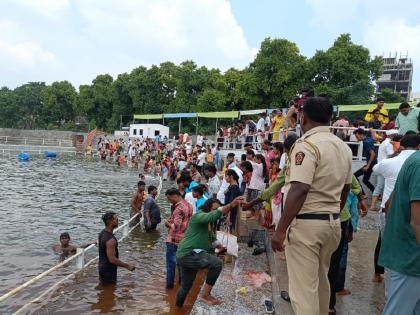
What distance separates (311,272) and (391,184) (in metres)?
2.33

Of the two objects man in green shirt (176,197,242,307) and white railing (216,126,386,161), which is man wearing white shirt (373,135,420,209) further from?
white railing (216,126,386,161)

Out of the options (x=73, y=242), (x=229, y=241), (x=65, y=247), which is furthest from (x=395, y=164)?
(x=73, y=242)

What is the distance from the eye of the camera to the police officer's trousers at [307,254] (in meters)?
3.13

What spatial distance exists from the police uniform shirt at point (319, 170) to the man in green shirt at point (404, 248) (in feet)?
1.52

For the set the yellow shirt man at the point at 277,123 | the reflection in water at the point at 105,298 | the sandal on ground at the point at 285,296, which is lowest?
the reflection in water at the point at 105,298

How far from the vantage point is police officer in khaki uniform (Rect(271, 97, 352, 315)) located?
10.1ft

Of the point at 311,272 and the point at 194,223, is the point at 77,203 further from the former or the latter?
the point at 311,272

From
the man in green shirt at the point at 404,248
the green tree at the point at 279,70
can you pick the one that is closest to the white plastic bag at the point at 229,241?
the man in green shirt at the point at 404,248

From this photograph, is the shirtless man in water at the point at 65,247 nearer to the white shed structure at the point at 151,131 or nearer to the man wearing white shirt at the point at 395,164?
the man wearing white shirt at the point at 395,164

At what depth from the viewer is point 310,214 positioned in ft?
10.3

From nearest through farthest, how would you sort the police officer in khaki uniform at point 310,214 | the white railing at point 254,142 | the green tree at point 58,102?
the police officer in khaki uniform at point 310,214
the white railing at point 254,142
the green tree at point 58,102

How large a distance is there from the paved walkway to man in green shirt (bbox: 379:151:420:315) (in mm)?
2294

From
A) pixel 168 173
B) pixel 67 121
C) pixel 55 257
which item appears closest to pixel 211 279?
pixel 55 257

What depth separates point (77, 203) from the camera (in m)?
16.5
